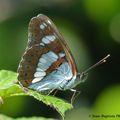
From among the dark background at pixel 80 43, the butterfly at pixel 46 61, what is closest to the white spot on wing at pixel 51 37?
the butterfly at pixel 46 61

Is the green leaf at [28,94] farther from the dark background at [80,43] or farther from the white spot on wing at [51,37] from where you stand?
the dark background at [80,43]

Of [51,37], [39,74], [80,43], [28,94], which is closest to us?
[28,94]

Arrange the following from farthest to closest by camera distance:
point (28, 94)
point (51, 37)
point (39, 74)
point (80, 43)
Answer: point (80, 43)
point (39, 74)
point (51, 37)
point (28, 94)

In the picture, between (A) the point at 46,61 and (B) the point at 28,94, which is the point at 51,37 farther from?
(B) the point at 28,94

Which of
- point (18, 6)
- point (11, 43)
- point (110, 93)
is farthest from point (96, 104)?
point (18, 6)

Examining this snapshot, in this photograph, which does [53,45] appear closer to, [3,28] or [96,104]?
[96,104]

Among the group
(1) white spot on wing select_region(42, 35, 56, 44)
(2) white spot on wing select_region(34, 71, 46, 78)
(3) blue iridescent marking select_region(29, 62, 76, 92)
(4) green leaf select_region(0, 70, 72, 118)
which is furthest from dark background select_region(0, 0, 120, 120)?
(4) green leaf select_region(0, 70, 72, 118)

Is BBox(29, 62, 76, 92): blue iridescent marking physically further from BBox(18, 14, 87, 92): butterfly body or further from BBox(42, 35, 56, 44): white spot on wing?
BBox(42, 35, 56, 44): white spot on wing

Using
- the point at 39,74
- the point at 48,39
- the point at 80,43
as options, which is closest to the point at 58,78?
the point at 39,74
